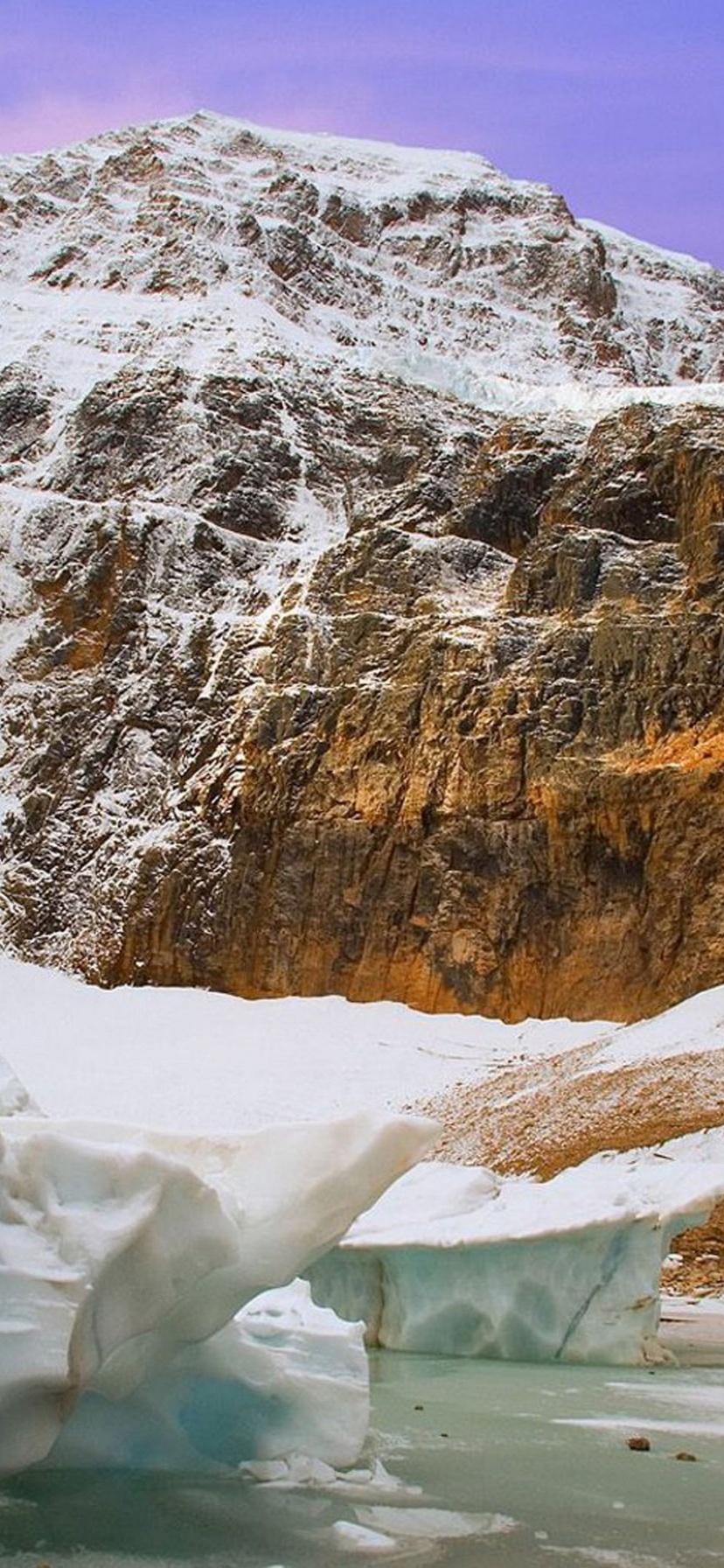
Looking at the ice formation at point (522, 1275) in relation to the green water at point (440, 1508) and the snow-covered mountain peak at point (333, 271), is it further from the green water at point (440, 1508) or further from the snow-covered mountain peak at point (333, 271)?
the snow-covered mountain peak at point (333, 271)

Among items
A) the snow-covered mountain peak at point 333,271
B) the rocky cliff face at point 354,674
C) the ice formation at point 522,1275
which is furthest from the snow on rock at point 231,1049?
the snow-covered mountain peak at point 333,271

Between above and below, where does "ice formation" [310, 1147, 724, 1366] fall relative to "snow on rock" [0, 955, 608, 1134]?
below

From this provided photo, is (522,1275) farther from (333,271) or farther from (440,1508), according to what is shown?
(333,271)

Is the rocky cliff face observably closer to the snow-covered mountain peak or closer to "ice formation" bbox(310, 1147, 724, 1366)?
the snow-covered mountain peak

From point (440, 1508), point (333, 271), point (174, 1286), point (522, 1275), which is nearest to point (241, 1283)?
point (174, 1286)

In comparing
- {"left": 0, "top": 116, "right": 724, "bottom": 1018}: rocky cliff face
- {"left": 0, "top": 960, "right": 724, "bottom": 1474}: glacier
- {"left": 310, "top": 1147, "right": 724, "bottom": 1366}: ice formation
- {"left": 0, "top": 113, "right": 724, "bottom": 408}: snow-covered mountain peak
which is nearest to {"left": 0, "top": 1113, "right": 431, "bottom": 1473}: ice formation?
{"left": 0, "top": 960, "right": 724, "bottom": 1474}: glacier

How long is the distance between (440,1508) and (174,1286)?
1468 millimetres

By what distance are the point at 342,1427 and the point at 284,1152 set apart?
1252 mm

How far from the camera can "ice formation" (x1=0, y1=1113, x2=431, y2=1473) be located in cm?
502

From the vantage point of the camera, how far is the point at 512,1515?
5793 millimetres

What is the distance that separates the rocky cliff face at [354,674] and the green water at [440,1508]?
2551 cm

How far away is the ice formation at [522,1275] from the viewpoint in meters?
11.1

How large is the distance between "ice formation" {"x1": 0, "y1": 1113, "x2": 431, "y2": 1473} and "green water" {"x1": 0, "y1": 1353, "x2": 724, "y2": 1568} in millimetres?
277

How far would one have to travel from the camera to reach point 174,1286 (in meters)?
5.51
